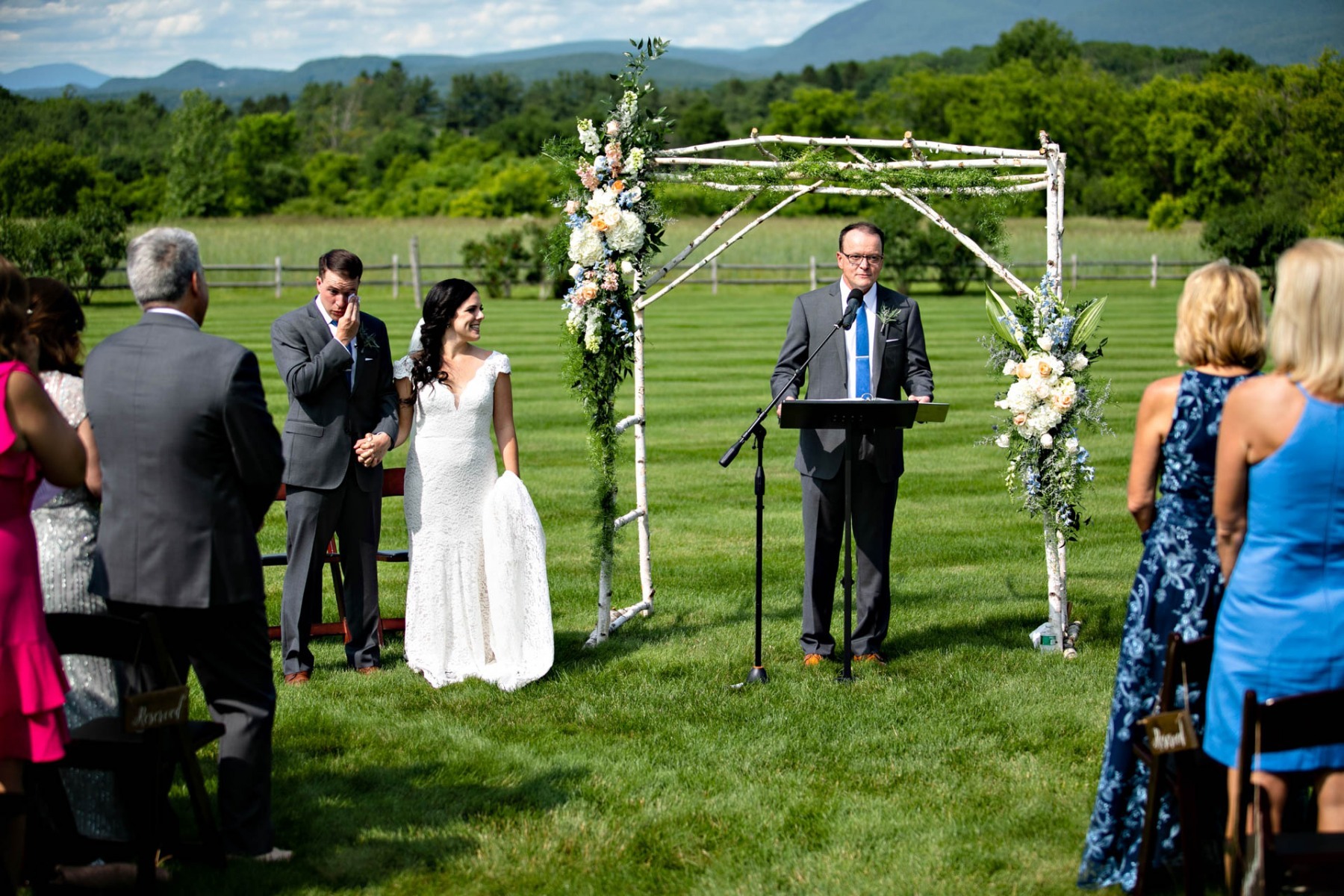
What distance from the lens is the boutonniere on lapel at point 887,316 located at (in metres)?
7.39

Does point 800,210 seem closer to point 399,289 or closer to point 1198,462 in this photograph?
point 399,289

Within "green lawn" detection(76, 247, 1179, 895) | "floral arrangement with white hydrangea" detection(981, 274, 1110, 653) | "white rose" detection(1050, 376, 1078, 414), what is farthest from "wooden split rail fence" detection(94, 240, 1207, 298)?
"white rose" detection(1050, 376, 1078, 414)

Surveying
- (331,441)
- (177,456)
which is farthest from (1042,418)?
(177,456)

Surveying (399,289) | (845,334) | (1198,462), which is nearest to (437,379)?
(845,334)

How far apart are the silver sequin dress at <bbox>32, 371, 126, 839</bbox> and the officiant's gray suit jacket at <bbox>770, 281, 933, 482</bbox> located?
3.94 m

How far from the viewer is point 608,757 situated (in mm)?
6191

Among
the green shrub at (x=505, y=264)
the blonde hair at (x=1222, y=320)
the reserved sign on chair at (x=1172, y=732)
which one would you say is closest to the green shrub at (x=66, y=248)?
the green shrub at (x=505, y=264)

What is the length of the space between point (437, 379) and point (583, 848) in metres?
3.12

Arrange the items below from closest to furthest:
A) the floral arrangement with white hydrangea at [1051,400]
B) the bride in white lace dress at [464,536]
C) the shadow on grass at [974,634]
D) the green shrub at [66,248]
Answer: the bride in white lace dress at [464,536], the floral arrangement with white hydrangea at [1051,400], the shadow on grass at [974,634], the green shrub at [66,248]

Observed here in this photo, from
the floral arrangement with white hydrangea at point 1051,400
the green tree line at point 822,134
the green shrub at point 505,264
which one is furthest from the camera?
the green tree line at point 822,134

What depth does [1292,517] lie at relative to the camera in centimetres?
386

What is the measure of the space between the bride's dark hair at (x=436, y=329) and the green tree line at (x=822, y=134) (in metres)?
41.6

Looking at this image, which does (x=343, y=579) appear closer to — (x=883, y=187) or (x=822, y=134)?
(x=883, y=187)

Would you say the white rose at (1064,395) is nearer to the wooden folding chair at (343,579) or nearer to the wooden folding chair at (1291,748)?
the wooden folding chair at (1291,748)
